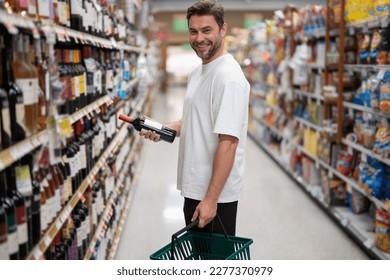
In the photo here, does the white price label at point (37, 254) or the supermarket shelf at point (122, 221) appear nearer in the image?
the white price label at point (37, 254)

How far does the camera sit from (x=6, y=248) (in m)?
1.59

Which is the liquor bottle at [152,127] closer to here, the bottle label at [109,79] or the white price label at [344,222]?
the bottle label at [109,79]

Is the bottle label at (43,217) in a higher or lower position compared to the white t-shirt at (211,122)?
lower

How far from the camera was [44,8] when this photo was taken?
1.89m

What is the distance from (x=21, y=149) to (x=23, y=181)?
192 mm

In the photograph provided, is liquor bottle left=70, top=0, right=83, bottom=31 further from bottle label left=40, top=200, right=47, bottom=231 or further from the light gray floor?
the light gray floor

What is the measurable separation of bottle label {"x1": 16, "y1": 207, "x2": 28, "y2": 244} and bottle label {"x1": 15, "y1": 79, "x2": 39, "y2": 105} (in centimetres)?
39

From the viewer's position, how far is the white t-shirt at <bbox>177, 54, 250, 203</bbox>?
2273mm

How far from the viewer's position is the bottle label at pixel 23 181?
1.74 meters

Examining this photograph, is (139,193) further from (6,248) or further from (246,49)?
(246,49)

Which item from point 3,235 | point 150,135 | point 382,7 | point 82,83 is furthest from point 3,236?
point 382,7

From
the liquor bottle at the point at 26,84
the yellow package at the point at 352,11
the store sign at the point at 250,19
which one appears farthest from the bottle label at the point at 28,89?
the store sign at the point at 250,19

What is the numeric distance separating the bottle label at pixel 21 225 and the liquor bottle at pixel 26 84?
0.27m

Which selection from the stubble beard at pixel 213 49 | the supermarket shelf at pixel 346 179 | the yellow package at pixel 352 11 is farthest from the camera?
the yellow package at pixel 352 11
